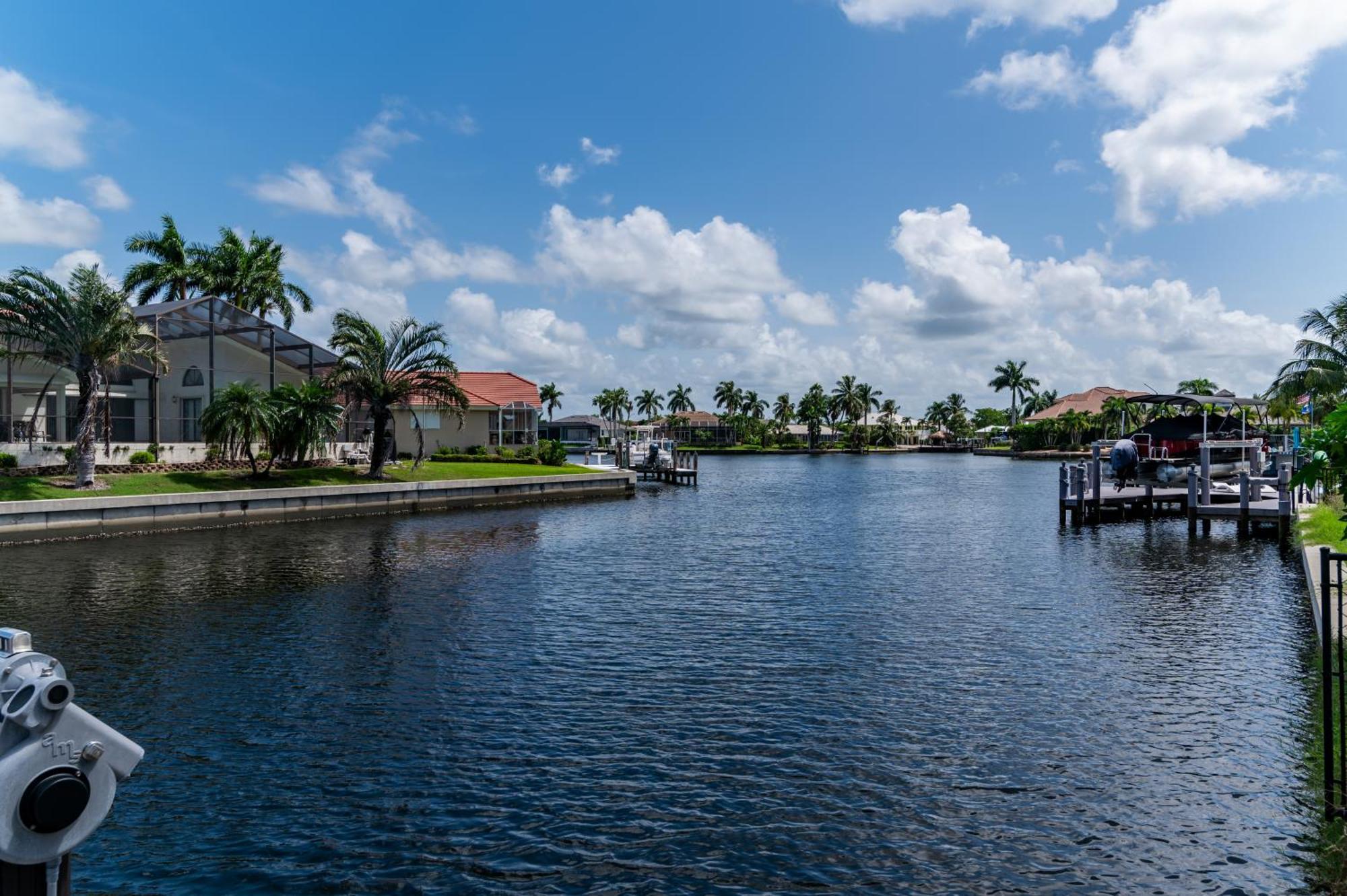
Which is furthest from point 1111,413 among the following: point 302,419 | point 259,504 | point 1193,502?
point 259,504

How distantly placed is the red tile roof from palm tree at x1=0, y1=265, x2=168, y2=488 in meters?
28.7

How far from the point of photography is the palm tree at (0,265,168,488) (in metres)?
32.7

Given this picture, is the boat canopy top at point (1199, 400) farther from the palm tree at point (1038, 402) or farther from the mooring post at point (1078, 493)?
the palm tree at point (1038, 402)

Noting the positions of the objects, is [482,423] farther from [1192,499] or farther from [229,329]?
[1192,499]

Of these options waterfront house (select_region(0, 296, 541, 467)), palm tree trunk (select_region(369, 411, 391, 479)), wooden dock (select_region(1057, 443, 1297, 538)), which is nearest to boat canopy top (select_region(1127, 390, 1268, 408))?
wooden dock (select_region(1057, 443, 1297, 538))

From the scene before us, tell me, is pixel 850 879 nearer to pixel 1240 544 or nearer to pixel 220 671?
pixel 220 671

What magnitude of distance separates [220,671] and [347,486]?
2862cm

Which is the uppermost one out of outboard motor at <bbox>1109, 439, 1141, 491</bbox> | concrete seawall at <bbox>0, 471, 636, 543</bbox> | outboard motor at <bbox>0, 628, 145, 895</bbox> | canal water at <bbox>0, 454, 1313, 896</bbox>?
outboard motor at <bbox>1109, 439, 1141, 491</bbox>

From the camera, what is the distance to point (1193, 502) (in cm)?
3170

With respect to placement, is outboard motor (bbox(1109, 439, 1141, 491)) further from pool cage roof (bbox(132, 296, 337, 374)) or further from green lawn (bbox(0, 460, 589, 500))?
pool cage roof (bbox(132, 296, 337, 374))

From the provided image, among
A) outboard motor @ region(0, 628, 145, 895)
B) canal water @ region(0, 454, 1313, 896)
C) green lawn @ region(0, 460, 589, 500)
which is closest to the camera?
outboard motor @ region(0, 628, 145, 895)

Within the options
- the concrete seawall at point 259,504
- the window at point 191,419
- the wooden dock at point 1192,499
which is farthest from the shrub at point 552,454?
the wooden dock at point 1192,499

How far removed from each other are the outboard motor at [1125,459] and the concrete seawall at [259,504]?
28.6m

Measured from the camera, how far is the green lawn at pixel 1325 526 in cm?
1861
